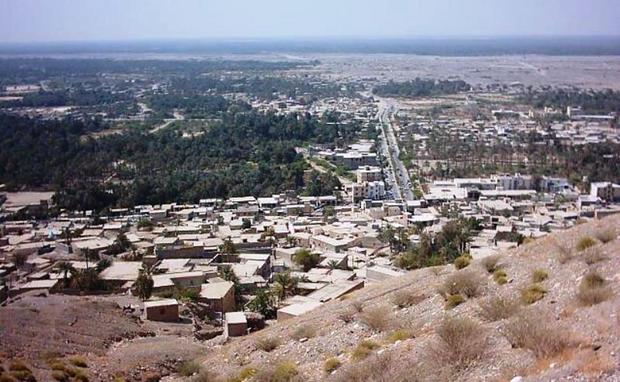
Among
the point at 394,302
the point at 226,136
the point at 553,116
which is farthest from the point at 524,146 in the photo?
the point at 394,302

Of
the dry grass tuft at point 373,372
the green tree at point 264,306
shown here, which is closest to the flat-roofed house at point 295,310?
the green tree at point 264,306

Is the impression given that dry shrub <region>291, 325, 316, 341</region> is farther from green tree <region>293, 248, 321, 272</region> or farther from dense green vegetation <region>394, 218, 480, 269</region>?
green tree <region>293, 248, 321, 272</region>

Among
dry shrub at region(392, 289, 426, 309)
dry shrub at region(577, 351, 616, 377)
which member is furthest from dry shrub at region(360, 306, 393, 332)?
dry shrub at region(577, 351, 616, 377)

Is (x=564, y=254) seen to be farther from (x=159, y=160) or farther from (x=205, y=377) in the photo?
(x=159, y=160)

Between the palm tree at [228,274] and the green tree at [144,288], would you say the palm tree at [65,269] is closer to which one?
the green tree at [144,288]

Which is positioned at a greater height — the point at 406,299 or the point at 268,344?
the point at 406,299

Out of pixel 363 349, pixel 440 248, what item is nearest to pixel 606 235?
pixel 363 349
